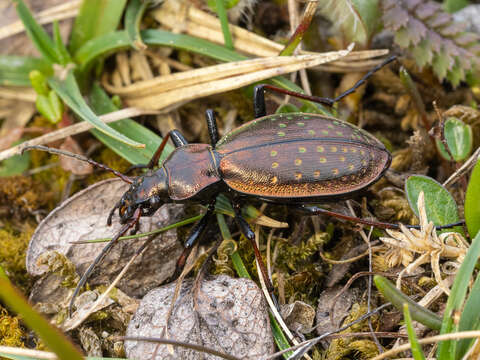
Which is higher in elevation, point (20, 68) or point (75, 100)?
point (20, 68)

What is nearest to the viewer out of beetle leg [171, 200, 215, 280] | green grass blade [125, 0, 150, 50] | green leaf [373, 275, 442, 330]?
green leaf [373, 275, 442, 330]

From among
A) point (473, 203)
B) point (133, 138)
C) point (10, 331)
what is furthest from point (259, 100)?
point (10, 331)

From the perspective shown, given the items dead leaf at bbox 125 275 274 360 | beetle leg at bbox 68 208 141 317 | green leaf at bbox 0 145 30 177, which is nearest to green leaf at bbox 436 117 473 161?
dead leaf at bbox 125 275 274 360

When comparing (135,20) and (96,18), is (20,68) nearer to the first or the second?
(96,18)

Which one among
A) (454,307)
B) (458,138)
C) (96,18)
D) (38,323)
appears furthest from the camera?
(96,18)

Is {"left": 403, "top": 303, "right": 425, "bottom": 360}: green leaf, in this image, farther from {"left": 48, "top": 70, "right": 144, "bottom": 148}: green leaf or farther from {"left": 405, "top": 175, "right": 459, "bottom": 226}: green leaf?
{"left": 48, "top": 70, "right": 144, "bottom": 148}: green leaf
